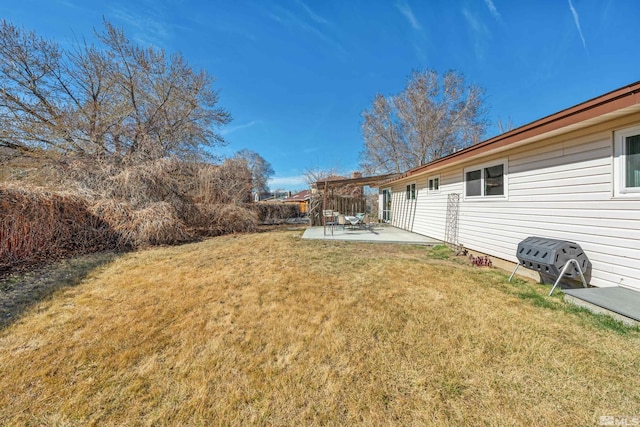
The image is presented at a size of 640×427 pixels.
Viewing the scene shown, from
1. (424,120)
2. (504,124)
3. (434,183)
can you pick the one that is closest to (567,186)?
(434,183)

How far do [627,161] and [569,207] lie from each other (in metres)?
0.84

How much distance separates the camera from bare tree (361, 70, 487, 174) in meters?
16.8

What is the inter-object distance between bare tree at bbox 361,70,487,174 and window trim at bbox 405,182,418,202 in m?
9.25

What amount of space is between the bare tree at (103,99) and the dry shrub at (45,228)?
9.14ft

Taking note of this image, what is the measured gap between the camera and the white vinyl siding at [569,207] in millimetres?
2902

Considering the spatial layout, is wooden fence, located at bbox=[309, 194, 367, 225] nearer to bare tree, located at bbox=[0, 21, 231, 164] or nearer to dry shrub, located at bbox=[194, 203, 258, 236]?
dry shrub, located at bbox=[194, 203, 258, 236]

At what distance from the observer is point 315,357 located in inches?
78.3

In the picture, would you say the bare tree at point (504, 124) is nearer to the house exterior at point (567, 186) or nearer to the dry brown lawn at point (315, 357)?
the house exterior at point (567, 186)

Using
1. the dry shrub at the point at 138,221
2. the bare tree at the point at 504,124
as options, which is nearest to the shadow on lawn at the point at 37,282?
the dry shrub at the point at 138,221

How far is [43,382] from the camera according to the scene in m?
1.72

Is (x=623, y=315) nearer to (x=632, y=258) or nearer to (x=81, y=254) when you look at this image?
(x=632, y=258)

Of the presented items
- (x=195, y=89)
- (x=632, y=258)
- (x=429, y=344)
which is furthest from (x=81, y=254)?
(x=632, y=258)

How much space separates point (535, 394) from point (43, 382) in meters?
3.45

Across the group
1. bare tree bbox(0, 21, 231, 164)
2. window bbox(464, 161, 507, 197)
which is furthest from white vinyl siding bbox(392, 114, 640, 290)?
bare tree bbox(0, 21, 231, 164)
